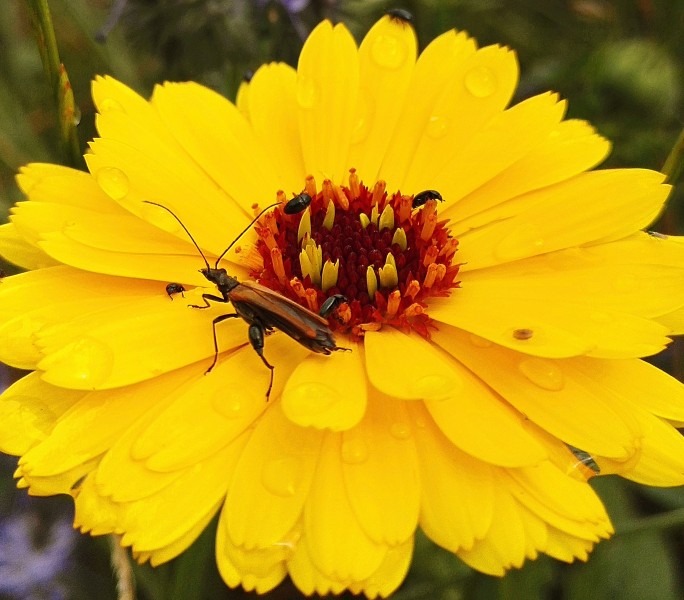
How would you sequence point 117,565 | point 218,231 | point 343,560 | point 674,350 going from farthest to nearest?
point 674,350 < point 218,231 < point 117,565 < point 343,560

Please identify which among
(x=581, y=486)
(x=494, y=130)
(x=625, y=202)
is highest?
(x=494, y=130)

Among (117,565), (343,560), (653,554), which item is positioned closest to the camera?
(343,560)

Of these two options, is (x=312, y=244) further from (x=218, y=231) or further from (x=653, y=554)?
(x=653, y=554)

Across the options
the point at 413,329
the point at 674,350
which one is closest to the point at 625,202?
the point at 413,329

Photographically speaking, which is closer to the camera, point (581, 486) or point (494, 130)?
point (581, 486)

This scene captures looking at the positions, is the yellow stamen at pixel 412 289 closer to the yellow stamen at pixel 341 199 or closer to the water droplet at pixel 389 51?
the yellow stamen at pixel 341 199

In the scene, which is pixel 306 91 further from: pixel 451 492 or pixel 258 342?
pixel 451 492

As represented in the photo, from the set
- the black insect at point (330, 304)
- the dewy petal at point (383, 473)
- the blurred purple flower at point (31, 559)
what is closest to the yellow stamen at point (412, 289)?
the black insect at point (330, 304)

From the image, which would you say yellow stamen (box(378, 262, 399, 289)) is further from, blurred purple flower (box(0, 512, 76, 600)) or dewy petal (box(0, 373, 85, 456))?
blurred purple flower (box(0, 512, 76, 600))
